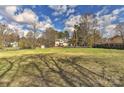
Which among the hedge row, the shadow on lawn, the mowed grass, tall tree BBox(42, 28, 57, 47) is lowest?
the shadow on lawn

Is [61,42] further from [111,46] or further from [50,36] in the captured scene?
[111,46]

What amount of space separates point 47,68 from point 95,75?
677 millimetres

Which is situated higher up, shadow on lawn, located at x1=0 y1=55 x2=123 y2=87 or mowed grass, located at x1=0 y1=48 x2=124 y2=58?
mowed grass, located at x1=0 y1=48 x2=124 y2=58

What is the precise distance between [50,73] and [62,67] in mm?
189

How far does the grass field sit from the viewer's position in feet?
14.1

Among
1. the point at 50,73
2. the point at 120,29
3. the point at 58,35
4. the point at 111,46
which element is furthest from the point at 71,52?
the point at 120,29

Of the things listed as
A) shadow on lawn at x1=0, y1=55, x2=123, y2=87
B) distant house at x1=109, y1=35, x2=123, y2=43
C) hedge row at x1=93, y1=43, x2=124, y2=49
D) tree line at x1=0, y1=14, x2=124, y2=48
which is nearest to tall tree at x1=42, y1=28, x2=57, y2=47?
tree line at x1=0, y1=14, x2=124, y2=48

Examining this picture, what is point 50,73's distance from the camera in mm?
4383

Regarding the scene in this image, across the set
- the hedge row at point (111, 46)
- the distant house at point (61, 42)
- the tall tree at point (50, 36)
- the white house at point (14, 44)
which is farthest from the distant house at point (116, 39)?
the white house at point (14, 44)

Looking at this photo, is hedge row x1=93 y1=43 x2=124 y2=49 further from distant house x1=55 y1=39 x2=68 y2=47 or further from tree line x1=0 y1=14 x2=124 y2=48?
distant house x1=55 y1=39 x2=68 y2=47

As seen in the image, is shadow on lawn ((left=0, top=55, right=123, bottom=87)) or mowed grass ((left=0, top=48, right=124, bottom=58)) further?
mowed grass ((left=0, top=48, right=124, bottom=58))

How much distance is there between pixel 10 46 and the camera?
4508 mm
